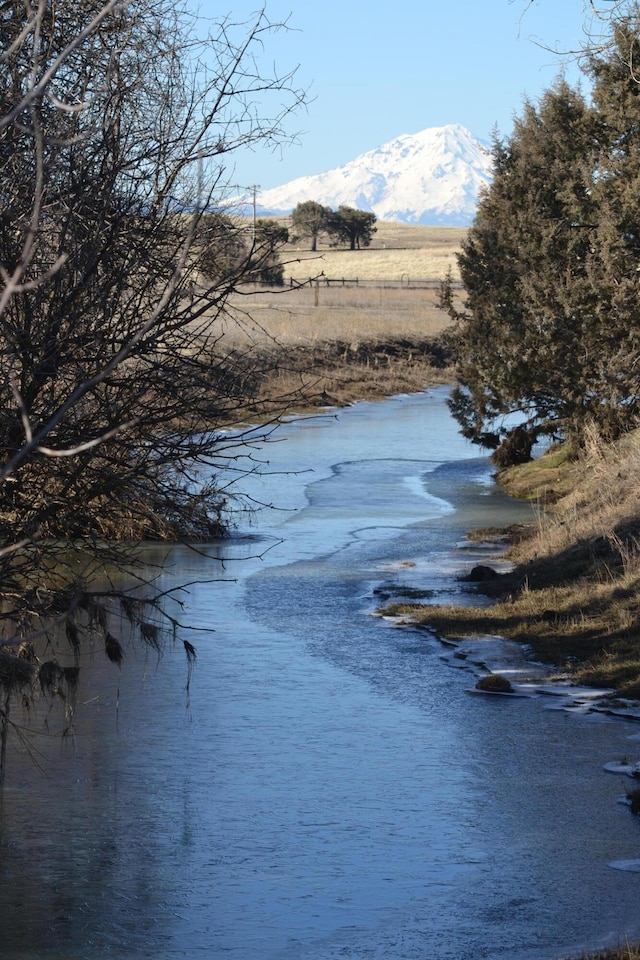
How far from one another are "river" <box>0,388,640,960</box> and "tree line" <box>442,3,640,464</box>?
1017 centimetres

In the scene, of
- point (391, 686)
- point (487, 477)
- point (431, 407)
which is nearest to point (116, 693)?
point (391, 686)

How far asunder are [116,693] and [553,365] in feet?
46.1

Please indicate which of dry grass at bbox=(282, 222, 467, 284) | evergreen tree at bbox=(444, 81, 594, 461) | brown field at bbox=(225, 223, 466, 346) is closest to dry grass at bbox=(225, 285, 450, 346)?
brown field at bbox=(225, 223, 466, 346)

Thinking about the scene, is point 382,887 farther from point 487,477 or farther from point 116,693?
point 487,477

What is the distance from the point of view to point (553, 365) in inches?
901

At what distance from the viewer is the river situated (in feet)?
21.1

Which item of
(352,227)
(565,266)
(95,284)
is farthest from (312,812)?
(352,227)

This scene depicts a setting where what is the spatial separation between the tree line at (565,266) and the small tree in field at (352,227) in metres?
68.4

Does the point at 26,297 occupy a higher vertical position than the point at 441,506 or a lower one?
higher

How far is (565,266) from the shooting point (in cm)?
2280

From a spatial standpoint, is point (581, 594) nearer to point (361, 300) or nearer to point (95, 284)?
point (95, 284)

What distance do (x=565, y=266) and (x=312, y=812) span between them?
1644 cm

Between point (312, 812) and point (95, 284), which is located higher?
point (95, 284)

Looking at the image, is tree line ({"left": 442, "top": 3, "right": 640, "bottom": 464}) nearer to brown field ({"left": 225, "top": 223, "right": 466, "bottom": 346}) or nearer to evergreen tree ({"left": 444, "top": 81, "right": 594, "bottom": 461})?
evergreen tree ({"left": 444, "top": 81, "right": 594, "bottom": 461})
